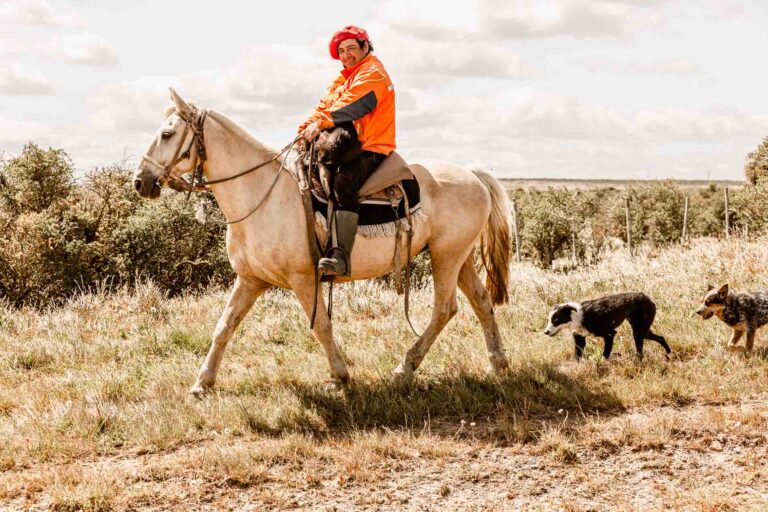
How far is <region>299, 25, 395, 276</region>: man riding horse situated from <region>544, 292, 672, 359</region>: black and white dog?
8.46 feet

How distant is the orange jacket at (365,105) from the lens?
6148 mm

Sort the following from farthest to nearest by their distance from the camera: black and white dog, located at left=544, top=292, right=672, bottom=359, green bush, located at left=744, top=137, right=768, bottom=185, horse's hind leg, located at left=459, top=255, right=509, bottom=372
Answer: green bush, located at left=744, top=137, right=768, bottom=185 < horse's hind leg, located at left=459, top=255, right=509, bottom=372 < black and white dog, located at left=544, top=292, right=672, bottom=359

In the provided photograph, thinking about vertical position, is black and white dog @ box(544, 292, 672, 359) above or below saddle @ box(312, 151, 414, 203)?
below

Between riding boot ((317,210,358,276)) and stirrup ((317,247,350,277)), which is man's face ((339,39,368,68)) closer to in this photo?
riding boot ((317,210,358,276))

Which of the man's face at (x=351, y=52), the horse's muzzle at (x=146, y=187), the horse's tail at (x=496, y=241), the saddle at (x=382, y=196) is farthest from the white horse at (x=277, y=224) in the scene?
the man's face at (x=351, y=52)

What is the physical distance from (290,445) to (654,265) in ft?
31.8

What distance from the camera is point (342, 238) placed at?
619 cm

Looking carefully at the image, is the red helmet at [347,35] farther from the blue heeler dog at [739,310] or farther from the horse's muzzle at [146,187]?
the blue heeler dog at [739,310]

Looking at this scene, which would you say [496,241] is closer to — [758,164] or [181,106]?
[181,106]

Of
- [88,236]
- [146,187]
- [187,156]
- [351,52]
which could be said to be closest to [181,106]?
[187,156]

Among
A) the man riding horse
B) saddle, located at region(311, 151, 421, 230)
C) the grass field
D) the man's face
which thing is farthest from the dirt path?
the man's face

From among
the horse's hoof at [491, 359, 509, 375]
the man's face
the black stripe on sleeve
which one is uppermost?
the man's face

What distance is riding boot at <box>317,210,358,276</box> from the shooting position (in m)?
6.14

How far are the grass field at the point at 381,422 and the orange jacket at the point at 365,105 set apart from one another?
2408mm
